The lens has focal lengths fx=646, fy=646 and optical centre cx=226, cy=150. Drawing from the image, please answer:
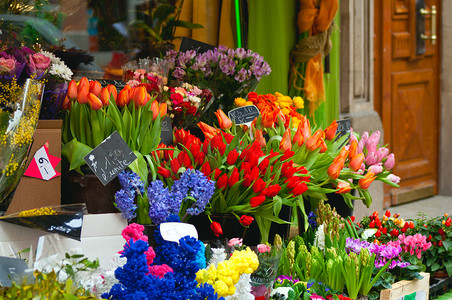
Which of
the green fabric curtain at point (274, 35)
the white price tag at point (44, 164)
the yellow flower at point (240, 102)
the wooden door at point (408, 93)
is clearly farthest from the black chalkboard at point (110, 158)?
the wooden door at point (408, 93)

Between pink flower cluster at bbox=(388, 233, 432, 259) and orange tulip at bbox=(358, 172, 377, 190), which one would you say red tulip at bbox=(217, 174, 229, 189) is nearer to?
orange tulip at bbox=(358, 172, 377, 190)

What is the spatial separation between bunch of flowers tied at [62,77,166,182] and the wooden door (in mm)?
3929

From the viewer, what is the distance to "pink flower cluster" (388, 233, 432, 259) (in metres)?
2.48

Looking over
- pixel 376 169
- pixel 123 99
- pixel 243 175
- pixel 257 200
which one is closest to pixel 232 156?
pixel 243 175

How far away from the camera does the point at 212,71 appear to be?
114 inches

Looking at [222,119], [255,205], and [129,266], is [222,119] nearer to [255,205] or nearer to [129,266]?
[255,205]

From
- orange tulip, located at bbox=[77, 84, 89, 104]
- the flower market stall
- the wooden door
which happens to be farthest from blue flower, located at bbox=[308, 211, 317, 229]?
the wooden door

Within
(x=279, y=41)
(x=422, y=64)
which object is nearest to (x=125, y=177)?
(x=279, y=41)

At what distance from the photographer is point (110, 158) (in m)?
1.89

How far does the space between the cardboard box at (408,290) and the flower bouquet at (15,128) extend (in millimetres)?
1224

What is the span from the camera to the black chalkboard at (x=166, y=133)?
2303mm

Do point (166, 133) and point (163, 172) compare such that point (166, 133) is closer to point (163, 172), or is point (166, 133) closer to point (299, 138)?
point (163, 172)

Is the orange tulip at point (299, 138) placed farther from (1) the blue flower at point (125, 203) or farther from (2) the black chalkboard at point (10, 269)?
(2) the black chalkboard at point (10, 269)

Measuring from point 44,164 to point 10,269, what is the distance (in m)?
0.47
